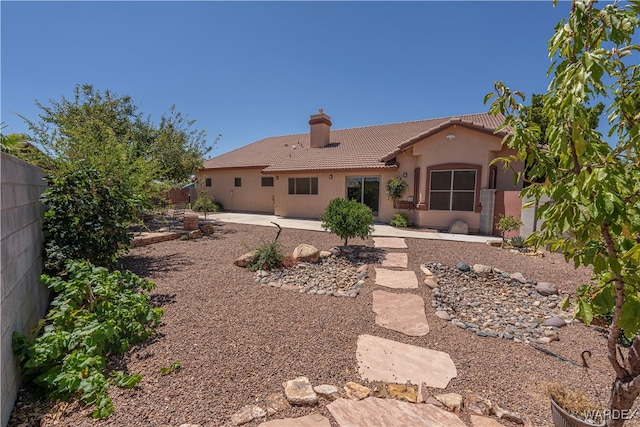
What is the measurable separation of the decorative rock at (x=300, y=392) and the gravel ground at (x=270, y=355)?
0.23ft

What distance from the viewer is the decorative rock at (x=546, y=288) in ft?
19.4

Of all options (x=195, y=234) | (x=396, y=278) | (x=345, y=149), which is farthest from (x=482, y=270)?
(x=345, y=149)

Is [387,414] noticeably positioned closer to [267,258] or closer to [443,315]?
[443,315]

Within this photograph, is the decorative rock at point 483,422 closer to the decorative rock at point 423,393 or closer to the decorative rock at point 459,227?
the decorative rock at point 423,393

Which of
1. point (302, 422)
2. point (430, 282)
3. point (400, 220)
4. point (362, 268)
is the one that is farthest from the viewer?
point (400, 220)

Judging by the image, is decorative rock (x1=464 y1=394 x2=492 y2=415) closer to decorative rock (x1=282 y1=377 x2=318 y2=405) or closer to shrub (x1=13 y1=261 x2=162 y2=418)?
decorative rock (x1=282 y1=377 x2=318 y2=405)

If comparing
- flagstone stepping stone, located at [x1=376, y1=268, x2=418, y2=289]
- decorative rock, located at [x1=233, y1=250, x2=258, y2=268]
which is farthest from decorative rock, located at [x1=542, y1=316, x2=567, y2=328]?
decorative rock, located at [x1=233, y1=250, x2=258, y2=268]

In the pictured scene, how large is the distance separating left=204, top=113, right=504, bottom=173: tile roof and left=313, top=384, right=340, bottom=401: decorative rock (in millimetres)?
11371

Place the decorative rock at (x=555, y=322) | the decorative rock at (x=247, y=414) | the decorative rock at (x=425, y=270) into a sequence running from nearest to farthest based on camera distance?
the decorative rock at (x=247, y=414) → the decorative rock at (x=555, y=322) → the decorative rock at (x=425, y=270)

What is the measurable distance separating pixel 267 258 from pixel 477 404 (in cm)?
506

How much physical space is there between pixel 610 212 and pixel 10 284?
4561mm

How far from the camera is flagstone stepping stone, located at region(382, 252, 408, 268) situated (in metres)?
7.19

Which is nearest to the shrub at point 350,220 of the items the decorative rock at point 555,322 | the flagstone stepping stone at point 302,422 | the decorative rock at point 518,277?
the decorative rock at point 518,277

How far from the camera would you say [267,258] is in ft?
22.4
